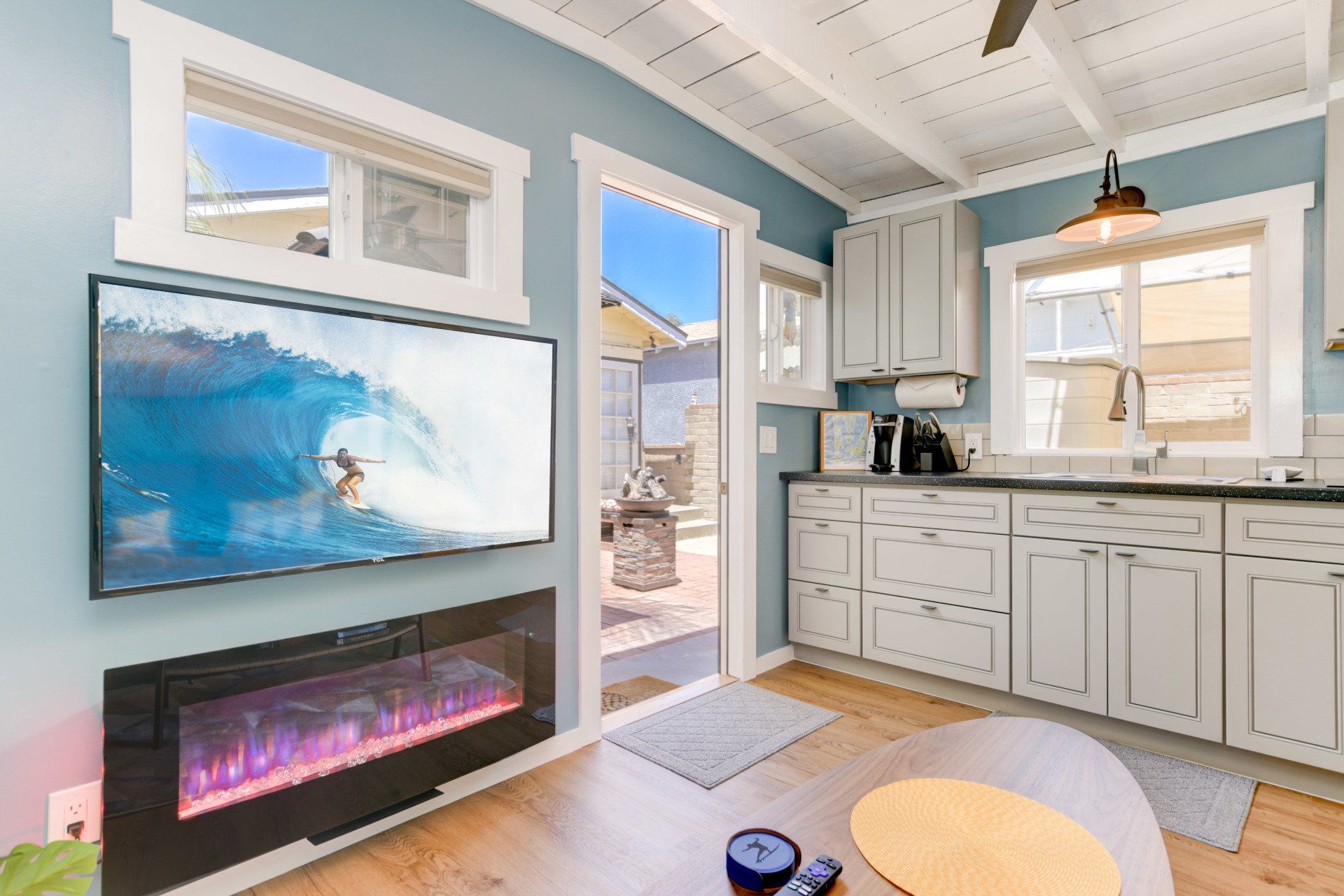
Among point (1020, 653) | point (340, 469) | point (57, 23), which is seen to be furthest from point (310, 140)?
point (1020, 653)

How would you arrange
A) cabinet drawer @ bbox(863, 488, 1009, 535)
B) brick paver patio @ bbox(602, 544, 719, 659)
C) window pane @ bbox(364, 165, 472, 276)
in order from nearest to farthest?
window pane @ bbox(364, 165, 472, 276)
cabinet drawer @ bbox(863, 488, 1009, 535)
brick paver patio @ bbox(602, 544, 719, 659)

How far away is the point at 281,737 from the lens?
1685mm

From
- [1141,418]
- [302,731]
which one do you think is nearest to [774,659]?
[1141,418]

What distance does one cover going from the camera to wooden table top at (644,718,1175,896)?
1.04m

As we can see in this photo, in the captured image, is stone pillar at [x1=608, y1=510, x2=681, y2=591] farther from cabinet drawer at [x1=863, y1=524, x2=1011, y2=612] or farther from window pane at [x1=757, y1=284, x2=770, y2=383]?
cabinet drawer at [x1=863, y1=524, x2=1011, y2=612]

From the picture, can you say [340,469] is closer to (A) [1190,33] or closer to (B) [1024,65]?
(B) [1024,65]

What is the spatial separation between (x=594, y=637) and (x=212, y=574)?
130cm

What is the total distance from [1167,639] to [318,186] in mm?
3212

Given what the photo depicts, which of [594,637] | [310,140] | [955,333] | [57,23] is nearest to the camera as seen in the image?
[57,23]

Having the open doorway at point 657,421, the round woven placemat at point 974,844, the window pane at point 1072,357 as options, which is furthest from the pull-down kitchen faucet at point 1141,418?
the round woven placemat at point 974,844

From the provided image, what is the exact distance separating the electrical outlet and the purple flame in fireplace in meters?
0.15

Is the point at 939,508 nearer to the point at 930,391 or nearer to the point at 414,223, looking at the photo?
the point at 930,391

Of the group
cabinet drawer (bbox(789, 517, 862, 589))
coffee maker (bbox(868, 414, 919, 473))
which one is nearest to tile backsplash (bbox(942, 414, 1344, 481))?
coffee maker (bbox(868, 414, 919, 473))

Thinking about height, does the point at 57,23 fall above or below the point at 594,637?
above
